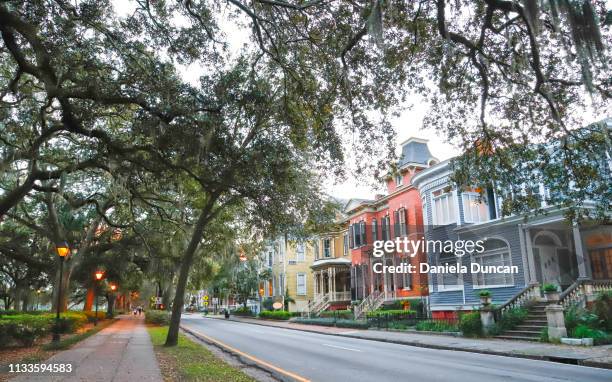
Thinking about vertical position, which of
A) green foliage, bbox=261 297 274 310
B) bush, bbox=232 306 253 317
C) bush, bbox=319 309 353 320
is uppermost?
green foliage, bbox=261 297 274 310

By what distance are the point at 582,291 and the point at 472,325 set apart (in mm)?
4372

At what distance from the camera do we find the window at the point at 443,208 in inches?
1061

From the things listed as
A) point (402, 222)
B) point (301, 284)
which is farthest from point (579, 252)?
point (301, 284)

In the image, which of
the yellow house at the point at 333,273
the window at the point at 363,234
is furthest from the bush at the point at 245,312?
the window at the point at 363,234

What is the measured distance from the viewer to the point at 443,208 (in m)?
27.6

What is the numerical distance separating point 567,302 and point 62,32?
743 inches

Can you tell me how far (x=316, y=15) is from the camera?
34.4ft

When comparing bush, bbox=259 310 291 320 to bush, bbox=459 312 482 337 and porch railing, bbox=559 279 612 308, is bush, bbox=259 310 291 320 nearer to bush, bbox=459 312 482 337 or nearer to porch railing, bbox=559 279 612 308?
bush, bbox=459 312 482 337

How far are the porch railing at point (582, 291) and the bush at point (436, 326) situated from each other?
184 inches

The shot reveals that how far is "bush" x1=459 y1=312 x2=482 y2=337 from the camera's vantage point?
1950 cm

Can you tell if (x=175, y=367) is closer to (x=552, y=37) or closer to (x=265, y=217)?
(x=265, y=217)

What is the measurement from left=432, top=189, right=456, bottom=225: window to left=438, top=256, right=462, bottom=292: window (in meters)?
2.16

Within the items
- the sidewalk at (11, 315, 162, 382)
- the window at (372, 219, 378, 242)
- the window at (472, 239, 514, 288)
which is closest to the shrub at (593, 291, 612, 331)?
the window at (472, 239, 514, 288)

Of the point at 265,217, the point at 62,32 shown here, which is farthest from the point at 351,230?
the point at 62,32
